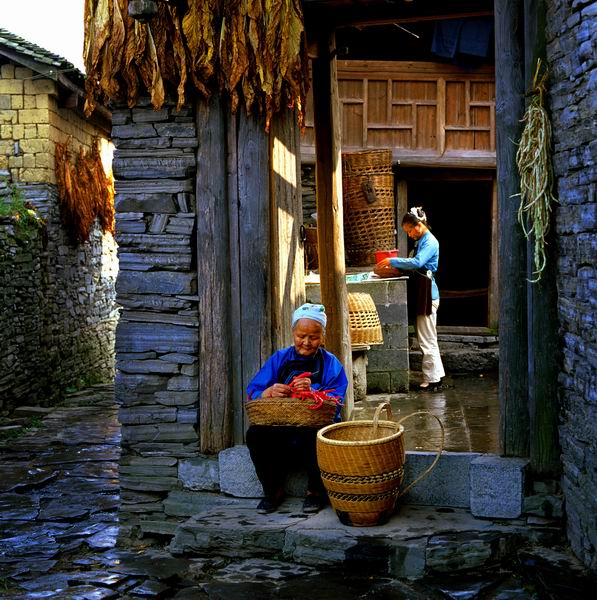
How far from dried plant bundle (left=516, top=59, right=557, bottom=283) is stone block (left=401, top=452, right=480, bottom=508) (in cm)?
130

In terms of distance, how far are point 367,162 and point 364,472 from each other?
7.24 metres

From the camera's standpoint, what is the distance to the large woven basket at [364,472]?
17.8 feet

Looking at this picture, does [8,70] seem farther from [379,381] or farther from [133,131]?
[133,131]

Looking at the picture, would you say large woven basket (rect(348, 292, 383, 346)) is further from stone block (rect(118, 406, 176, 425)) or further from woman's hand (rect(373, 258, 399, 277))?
stone block (rect(118, 406, 176, 425))

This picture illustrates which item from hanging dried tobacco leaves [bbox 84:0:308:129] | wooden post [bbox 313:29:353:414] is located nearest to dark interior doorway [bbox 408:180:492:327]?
wooden post [bbox 313:29:353:414]

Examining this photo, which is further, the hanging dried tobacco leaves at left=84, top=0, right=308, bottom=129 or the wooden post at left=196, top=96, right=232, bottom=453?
the wooden post at left=196, top=96, right=232, bottom=453

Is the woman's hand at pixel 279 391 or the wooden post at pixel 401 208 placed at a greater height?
the wooden post at pixel 401 208

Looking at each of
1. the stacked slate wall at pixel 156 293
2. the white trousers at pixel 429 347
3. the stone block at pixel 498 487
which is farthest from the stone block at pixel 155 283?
the white trousers at pixel 429 347

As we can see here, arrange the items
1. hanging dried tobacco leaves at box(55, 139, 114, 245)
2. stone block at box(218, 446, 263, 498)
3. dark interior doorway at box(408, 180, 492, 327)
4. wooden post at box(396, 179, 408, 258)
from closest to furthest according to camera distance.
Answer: stone block at box(218, 446, 263, 498), wooden post at box(396, 179, 408, 258), hanging dried tobacco leaves at box(55, 139, 114, 245), dark interior doorway at box(408, 180, 492, 327)

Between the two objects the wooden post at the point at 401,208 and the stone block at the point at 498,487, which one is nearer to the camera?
the stone block at the point at 498,487

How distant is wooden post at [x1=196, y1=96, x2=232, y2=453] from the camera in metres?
6.39

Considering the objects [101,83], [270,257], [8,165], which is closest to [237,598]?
[270,257]

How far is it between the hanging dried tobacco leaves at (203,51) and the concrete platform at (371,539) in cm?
270

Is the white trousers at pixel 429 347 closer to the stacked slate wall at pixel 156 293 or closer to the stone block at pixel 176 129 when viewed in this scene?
the stacked slate wall at pixel 156 293
